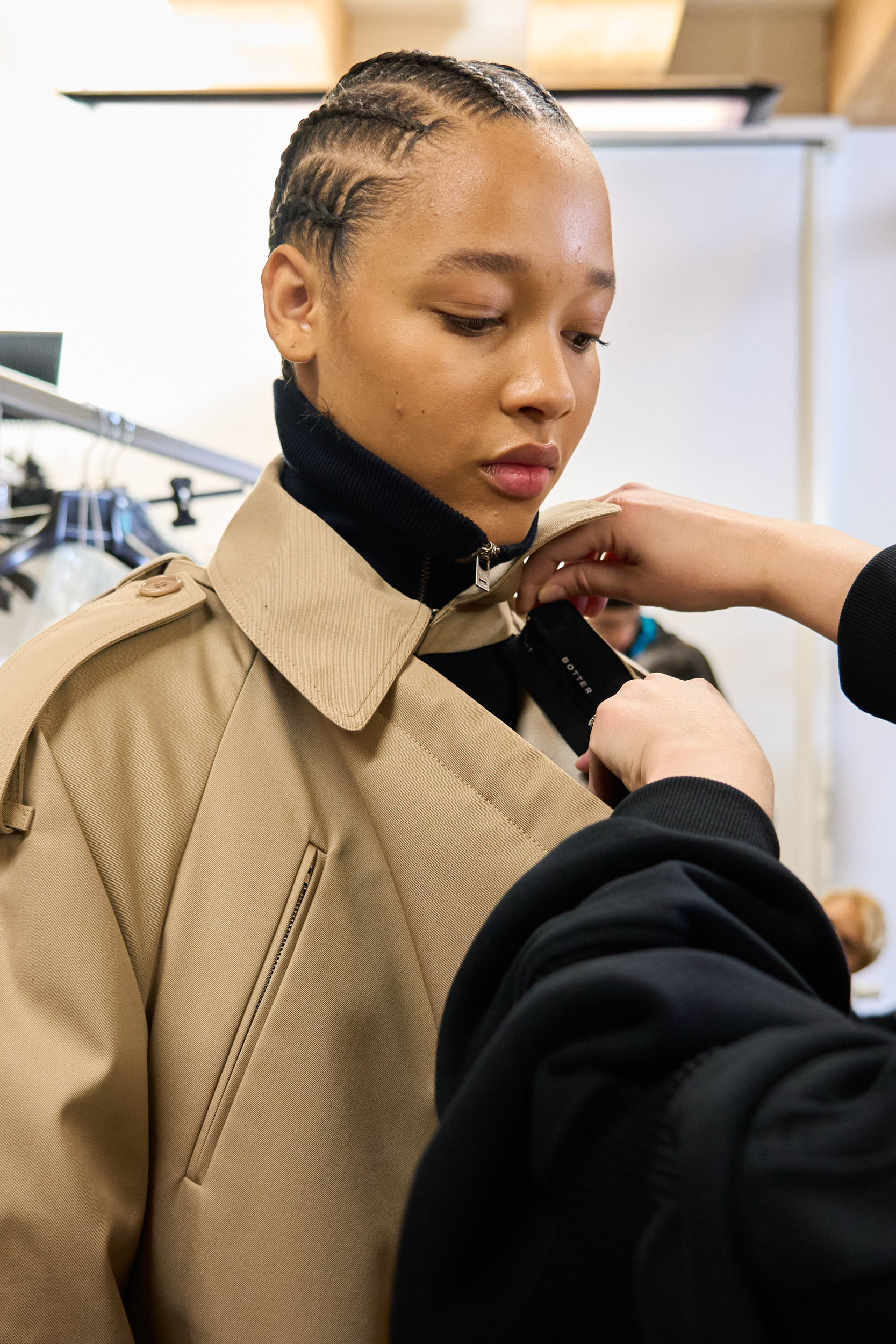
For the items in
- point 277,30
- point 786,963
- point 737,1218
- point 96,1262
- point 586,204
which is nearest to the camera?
point 737,1218

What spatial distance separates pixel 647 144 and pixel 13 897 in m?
2.80

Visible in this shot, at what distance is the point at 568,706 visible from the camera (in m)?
0.79

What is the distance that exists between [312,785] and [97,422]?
0.70 m

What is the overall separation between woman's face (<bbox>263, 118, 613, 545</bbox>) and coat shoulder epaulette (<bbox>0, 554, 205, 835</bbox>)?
0.18 m

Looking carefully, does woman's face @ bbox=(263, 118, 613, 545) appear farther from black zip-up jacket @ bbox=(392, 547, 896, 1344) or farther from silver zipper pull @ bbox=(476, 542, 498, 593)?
black zip-up jacket @ bbox=(392, 547, 896, 1344)

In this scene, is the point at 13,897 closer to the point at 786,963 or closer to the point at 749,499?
the point at 786,963

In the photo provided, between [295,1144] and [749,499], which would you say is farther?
[749,499]

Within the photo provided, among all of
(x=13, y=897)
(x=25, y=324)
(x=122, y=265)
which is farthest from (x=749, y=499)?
(x=13, y=897)

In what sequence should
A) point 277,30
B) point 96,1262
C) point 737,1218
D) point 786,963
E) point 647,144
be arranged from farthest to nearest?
1. point 647,144
2. point 277,30
3. point 96,1262
4. point 786,963
5. point 737,1218

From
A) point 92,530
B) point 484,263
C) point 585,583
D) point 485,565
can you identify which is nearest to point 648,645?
point 92,530

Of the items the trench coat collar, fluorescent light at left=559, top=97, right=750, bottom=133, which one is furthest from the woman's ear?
fluorescent light at left=559, top=97, right=750, bottom=133

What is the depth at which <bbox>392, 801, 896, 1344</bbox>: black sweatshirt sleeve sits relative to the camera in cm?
28

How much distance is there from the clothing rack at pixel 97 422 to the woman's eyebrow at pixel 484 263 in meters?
0.53

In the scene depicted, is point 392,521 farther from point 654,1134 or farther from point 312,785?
point 654,1134
